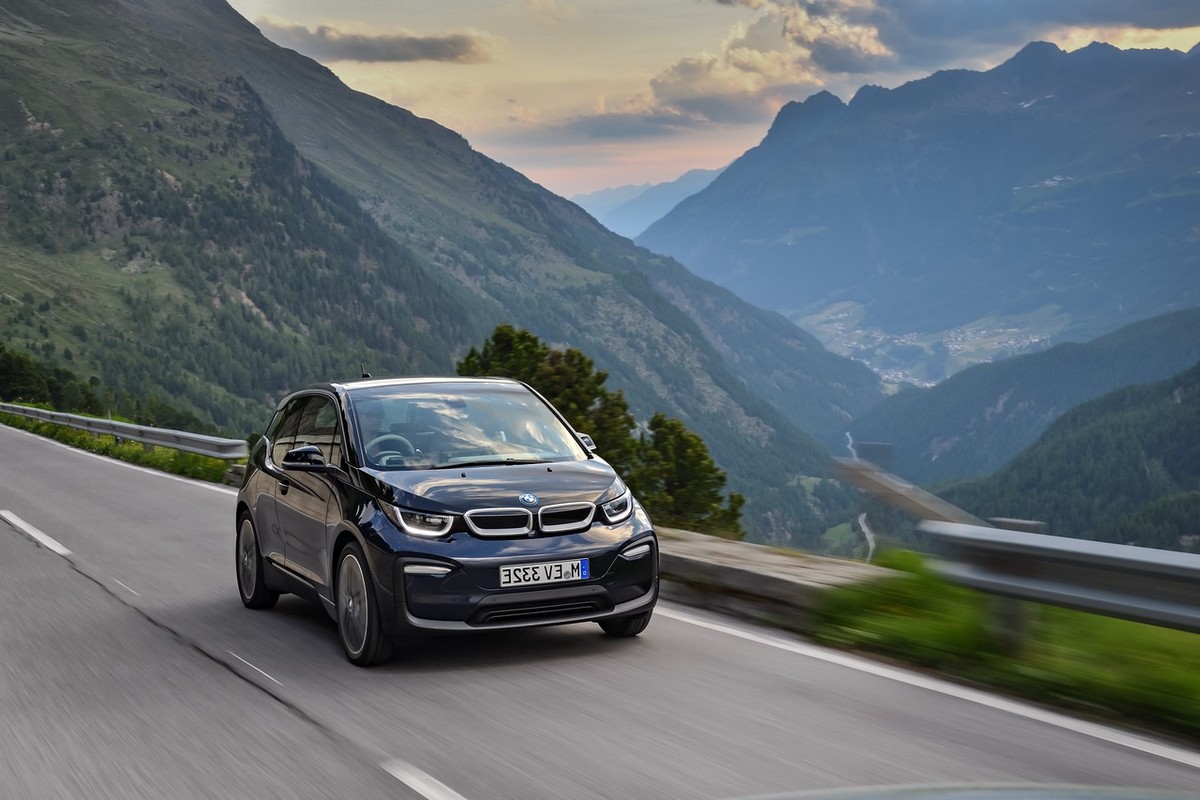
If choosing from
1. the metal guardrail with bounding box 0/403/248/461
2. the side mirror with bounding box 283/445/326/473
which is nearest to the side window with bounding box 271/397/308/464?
the side mirror with bounding box 283/445/326/473

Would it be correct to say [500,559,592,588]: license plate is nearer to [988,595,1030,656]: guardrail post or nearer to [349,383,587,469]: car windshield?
[349,383,587,469]: car windshield

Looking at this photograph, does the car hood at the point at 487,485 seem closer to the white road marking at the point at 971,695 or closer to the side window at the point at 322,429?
the side window at the point at 322,429

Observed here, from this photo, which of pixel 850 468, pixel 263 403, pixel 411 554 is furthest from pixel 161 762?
pixel 263 403

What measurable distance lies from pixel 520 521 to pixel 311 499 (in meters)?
1.58

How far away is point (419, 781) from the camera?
4.54 meters

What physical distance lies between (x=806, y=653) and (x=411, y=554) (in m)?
2.14

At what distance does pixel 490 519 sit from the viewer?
20.9ft

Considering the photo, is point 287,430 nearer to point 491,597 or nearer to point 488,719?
point 491,597

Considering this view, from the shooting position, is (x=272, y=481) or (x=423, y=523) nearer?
(x=423, y=523)

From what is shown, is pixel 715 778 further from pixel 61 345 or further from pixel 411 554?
pixel 61 345

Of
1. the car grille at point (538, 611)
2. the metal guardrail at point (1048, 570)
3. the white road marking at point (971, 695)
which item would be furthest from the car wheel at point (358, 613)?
the metal guardrail at point (1048, 570)

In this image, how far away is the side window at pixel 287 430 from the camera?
8.32m

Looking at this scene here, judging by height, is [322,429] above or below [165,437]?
above

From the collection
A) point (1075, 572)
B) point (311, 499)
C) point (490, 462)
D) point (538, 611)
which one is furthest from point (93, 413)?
point (1075, 572)
